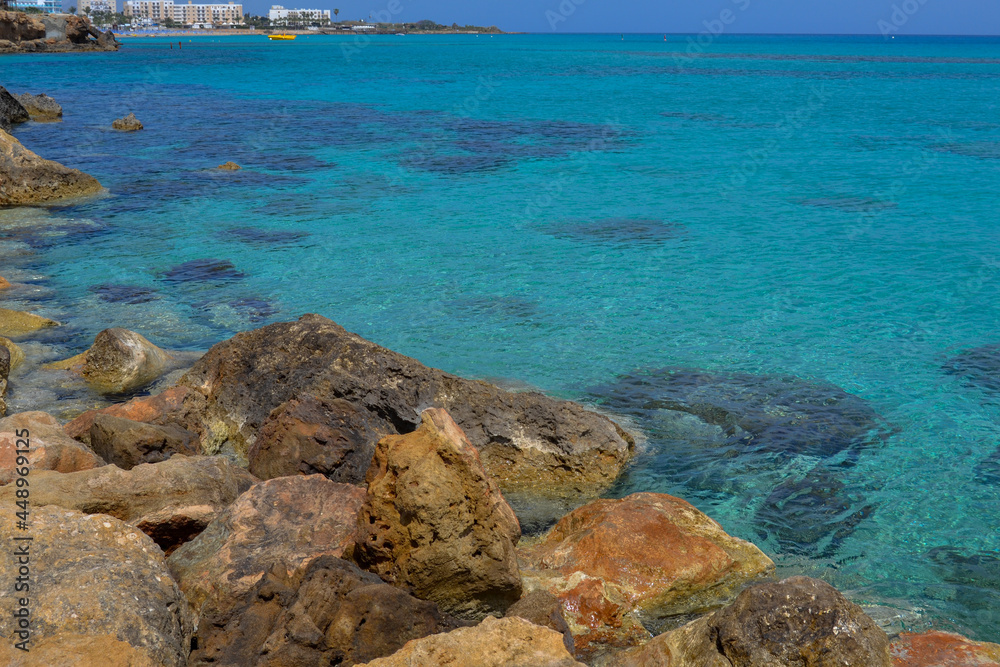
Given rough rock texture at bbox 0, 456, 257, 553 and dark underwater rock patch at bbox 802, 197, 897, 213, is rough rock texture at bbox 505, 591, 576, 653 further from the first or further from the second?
dark underwater rock patch at bbox 802, 197, 897, 213

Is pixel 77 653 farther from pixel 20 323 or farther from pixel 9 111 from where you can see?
pixel 9 111

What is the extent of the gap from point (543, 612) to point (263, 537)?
1.78 m

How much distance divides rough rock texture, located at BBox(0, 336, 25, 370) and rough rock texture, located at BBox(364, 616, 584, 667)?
7335 millimetres

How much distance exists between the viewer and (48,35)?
92250 mm

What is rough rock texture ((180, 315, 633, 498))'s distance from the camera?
23.1 ft

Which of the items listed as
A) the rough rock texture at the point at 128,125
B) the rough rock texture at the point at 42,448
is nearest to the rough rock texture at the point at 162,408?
the rough rock texture at the point at 42,448

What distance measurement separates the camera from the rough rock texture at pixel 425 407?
705 cm

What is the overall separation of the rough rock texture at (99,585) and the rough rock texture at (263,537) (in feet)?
1.30

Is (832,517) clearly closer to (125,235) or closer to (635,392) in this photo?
(635,392)

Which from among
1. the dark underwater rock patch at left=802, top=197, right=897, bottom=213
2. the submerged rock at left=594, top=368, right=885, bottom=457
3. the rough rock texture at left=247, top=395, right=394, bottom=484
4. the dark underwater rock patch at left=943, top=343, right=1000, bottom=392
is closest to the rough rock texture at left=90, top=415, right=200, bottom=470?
the rough rock texture at left=247, top=395, right=394, bottom=484

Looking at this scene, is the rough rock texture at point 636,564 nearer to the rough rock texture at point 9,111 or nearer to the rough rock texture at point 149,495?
the rough rock texture at point 149,495

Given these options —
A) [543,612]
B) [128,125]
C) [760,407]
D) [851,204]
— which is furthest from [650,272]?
[128,125]

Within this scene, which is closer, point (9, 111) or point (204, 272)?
point (204, 272)

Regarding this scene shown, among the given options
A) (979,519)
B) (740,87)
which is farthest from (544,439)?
(740,87)
